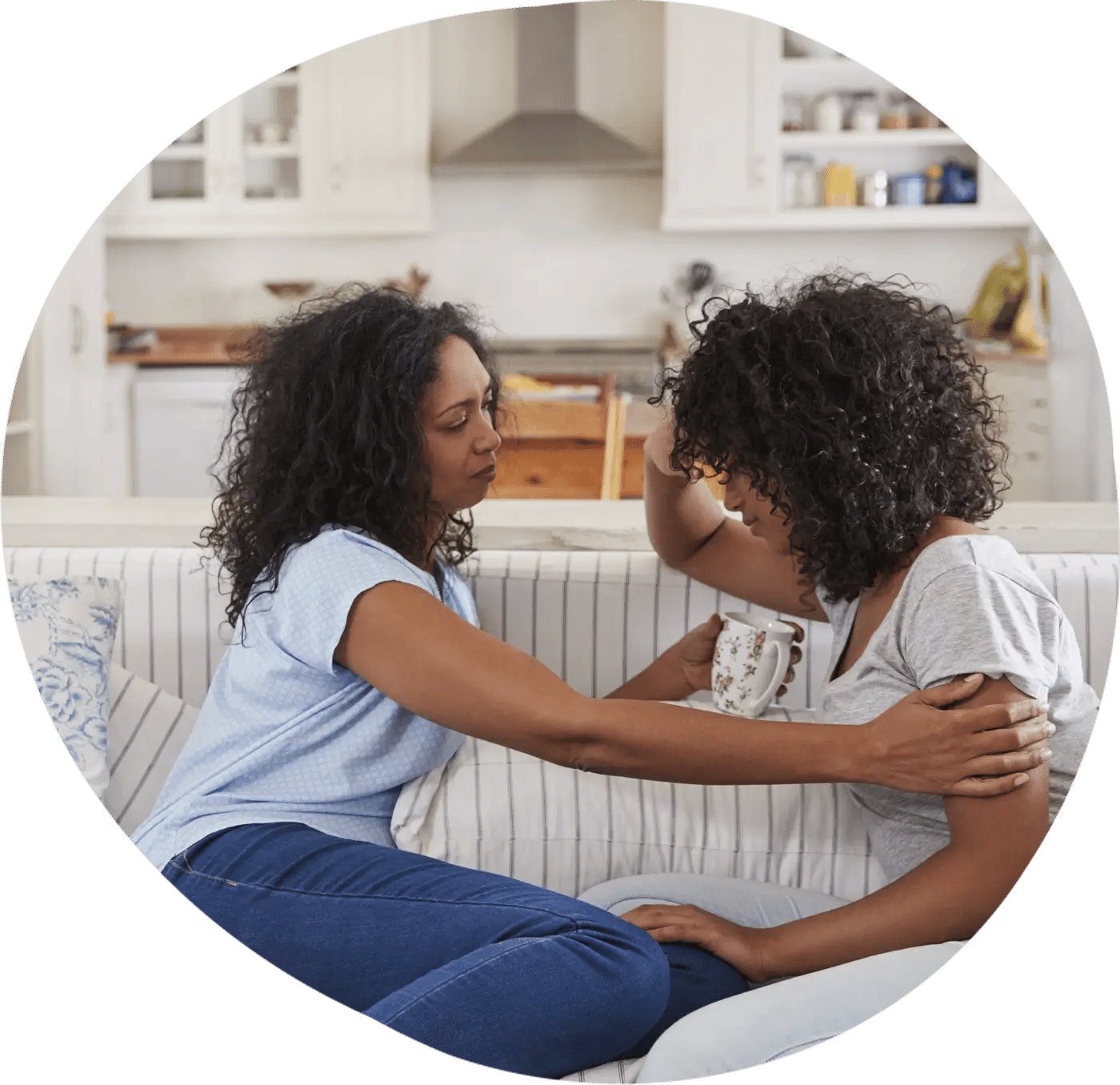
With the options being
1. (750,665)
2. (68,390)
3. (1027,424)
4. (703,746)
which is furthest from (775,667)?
(68,390)

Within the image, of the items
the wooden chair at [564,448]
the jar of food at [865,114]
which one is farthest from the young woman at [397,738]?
the jar of food at [865,114]

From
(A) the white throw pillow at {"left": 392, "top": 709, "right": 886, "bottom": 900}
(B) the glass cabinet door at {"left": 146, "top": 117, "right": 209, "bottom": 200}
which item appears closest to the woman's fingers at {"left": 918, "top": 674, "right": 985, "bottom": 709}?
(A) the white throw pillow at {"left": 392, "top": 709, "right": 886, "bottom": 900}

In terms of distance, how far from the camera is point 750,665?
1243 millimetres

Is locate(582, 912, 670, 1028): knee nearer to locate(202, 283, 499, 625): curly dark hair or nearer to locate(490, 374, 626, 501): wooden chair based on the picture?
locate(202, 283, 499, 625): curly dark hair

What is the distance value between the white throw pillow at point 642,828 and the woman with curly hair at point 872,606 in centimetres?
4

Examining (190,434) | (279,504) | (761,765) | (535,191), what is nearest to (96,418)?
(190,434)

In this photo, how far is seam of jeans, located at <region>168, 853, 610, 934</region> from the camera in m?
0.97

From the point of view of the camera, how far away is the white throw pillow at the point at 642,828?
1.17 m

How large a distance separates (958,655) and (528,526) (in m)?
0.70

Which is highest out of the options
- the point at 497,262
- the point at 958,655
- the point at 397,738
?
the point at 497,262

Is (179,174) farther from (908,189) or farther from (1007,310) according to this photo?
(1007,310)

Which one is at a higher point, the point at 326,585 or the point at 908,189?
the point at 908,189

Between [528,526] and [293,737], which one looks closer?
[293,737]

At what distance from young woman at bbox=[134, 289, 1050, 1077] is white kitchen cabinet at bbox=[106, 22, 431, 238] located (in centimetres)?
292
